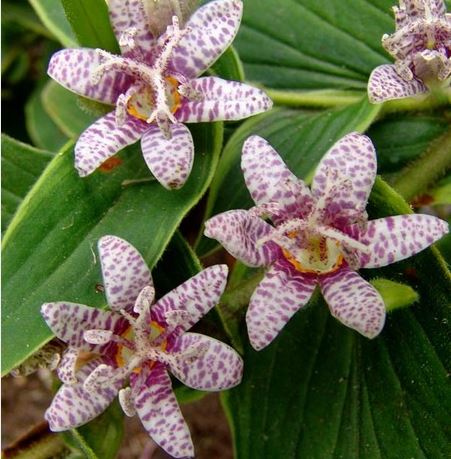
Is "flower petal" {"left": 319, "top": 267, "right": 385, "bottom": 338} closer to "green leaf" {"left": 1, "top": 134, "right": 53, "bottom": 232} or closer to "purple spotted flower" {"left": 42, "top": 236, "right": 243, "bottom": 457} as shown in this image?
"purple spotted flower" {"left": 42, "top": 236, "right": 243, "bottom": 457}

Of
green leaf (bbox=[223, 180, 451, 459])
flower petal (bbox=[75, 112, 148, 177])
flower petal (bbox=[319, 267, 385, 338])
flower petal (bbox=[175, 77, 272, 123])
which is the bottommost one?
green leaf (bbox=[223, 180, 451, 459])

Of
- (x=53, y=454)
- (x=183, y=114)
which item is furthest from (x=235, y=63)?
(x=53, y=454)

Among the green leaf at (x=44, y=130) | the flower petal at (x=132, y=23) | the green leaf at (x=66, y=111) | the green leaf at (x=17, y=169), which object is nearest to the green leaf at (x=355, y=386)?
the flower petal at (x=132, y=23)

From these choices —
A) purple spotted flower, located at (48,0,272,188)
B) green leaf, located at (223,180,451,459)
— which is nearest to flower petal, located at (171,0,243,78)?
purple spotted flower, located at (48,0,272,188)

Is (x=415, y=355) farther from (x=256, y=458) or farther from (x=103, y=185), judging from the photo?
(x=103, y=185)

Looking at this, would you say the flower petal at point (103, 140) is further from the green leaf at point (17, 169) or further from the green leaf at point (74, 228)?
the green leaf at point (17, 169)
